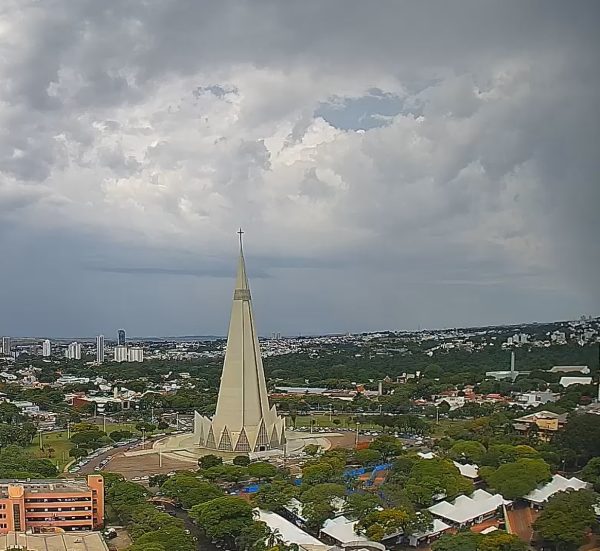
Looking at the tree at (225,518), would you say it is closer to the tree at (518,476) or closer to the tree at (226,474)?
the tree at (226,474)

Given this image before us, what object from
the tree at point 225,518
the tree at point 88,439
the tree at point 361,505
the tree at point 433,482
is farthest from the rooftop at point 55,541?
the tree at point 88,439

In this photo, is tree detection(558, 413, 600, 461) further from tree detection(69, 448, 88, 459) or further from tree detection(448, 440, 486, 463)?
tree detection(69, 448, 88, 459)

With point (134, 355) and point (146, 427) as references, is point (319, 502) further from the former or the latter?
point (134, 355)

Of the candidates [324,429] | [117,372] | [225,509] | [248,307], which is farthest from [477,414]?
[117,372]

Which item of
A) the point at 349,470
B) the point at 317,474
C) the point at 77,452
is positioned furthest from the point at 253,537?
the point at 77,452

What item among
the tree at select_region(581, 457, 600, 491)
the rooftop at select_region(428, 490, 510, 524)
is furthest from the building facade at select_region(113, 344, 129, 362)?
the tree at select_region(581, 457, 600, 491)

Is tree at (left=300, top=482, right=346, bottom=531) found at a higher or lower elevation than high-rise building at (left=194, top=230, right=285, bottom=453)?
lower
